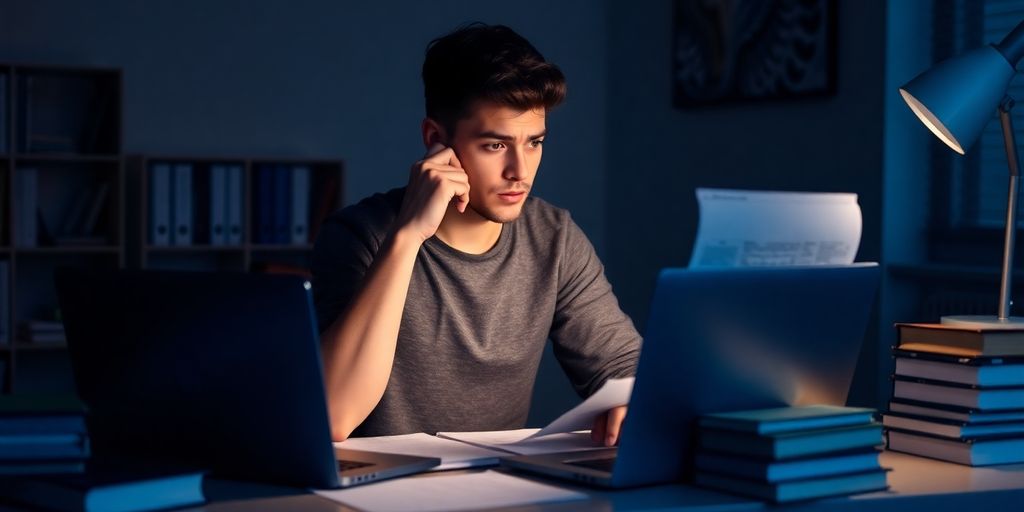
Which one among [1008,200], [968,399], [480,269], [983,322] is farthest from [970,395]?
[480,269]

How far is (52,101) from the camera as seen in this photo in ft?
14.8

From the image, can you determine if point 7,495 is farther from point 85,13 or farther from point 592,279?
point 85,13

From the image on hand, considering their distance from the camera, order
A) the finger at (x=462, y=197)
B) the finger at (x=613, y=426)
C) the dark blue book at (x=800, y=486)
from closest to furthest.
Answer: the dark blue book at (x=800, y=486) → the finger at (x=613, y=426) → the finger at (x=462, y=197)

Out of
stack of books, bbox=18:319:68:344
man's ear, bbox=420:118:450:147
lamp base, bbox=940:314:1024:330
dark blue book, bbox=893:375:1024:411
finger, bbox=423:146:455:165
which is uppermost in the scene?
man's ear, bbox=420:118:450:147

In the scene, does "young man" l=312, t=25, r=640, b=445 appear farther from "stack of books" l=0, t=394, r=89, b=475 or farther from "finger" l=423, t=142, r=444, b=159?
"stack of books" l=0, t=394, r=89, b=475

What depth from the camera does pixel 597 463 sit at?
1.49 metres

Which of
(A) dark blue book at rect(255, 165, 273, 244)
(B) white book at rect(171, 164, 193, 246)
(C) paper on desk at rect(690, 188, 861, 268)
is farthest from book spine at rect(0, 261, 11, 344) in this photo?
(C) paper on desk at rect(690, 188, 861, 268)

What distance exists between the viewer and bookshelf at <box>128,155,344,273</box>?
14.6 feet

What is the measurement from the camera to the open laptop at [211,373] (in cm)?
129

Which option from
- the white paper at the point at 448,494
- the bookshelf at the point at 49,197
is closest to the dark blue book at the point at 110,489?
the white paper at the point at 448,494

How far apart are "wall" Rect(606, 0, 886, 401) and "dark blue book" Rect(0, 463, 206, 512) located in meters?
2.93

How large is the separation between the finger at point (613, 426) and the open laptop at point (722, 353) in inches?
2.7

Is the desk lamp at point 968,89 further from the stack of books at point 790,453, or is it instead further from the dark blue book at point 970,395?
the stack of books at point 790,453

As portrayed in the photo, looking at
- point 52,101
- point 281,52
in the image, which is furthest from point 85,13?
point 281,52
